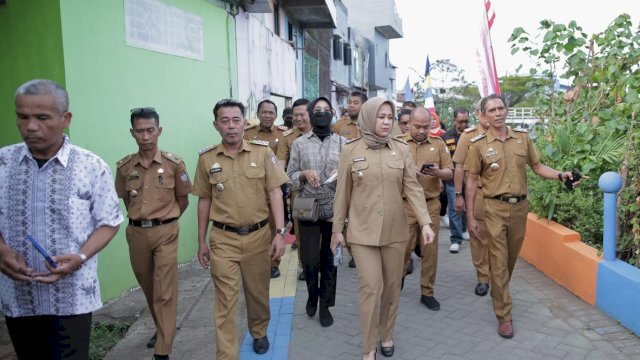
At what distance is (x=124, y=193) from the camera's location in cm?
431

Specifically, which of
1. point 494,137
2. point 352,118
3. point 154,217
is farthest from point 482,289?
point 154,217

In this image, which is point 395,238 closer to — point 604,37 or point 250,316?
point 250,316

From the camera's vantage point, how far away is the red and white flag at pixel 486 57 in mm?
7488

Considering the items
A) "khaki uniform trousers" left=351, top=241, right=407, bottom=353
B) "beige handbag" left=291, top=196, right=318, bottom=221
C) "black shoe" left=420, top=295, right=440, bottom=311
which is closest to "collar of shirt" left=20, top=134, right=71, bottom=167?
"khaki uniform trousers" left=351, top=241, right=407, bottom=353

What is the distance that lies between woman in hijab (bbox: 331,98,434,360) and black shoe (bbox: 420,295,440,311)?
1.26 meters

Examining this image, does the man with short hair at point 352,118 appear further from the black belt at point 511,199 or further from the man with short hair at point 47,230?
the man with short hair at point 47,230

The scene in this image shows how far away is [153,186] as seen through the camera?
418 centimetres

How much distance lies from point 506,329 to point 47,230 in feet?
11.9

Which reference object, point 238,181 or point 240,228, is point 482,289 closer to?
point 240,228

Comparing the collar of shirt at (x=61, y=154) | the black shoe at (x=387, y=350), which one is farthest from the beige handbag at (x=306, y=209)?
the collar of shirt at (x=61, y=154)

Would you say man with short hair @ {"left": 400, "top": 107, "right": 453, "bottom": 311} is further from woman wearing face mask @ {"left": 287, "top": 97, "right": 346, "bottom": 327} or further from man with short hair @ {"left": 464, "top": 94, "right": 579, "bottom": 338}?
woman wearing face mask @ {"left": 287, "top": 97, "right": 346, "bottom": 327}

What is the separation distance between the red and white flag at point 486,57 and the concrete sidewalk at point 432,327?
2887 millimetres

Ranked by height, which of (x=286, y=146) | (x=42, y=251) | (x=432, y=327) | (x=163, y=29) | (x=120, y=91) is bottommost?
(x=432, y=327)

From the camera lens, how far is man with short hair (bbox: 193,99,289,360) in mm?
3899
